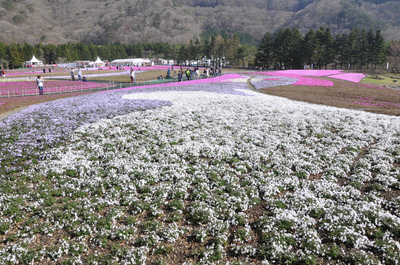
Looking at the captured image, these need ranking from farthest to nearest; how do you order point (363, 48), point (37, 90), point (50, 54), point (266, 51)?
1. point (50, 54)
2. point (266, 51)
3. point (363, 48)
4. point (37, 90)

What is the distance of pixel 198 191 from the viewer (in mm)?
10523

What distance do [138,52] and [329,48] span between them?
145 meters

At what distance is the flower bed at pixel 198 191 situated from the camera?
7.42 meters

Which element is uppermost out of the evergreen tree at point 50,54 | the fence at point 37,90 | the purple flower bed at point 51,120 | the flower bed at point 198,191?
the evergreen tree at point 50,54

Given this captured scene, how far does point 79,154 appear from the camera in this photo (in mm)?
13891

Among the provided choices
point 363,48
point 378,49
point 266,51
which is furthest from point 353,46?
point 266,51

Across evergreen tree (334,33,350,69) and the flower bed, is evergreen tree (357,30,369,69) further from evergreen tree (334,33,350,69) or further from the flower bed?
the flower bed

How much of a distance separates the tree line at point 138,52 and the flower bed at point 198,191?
111 metres

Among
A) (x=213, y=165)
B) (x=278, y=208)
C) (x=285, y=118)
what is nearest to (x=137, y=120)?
(x=213, y=165)

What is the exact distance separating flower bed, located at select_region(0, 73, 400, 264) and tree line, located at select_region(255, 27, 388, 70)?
279 ft

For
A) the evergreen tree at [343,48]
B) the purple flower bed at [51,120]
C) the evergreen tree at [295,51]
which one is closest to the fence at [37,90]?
the purple flower bed at [51,120]

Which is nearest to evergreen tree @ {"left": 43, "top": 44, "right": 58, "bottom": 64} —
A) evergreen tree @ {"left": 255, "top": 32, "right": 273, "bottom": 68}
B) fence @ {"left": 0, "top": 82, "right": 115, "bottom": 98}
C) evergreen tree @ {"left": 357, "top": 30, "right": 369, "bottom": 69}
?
evergreen tree @ {"left": 255, "top": 32, "right": 273, "bottom": 68}

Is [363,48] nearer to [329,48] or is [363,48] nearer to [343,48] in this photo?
[343,48]

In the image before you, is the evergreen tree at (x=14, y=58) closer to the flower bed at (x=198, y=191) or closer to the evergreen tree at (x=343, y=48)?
the flower bed at (x=198, y=191)
